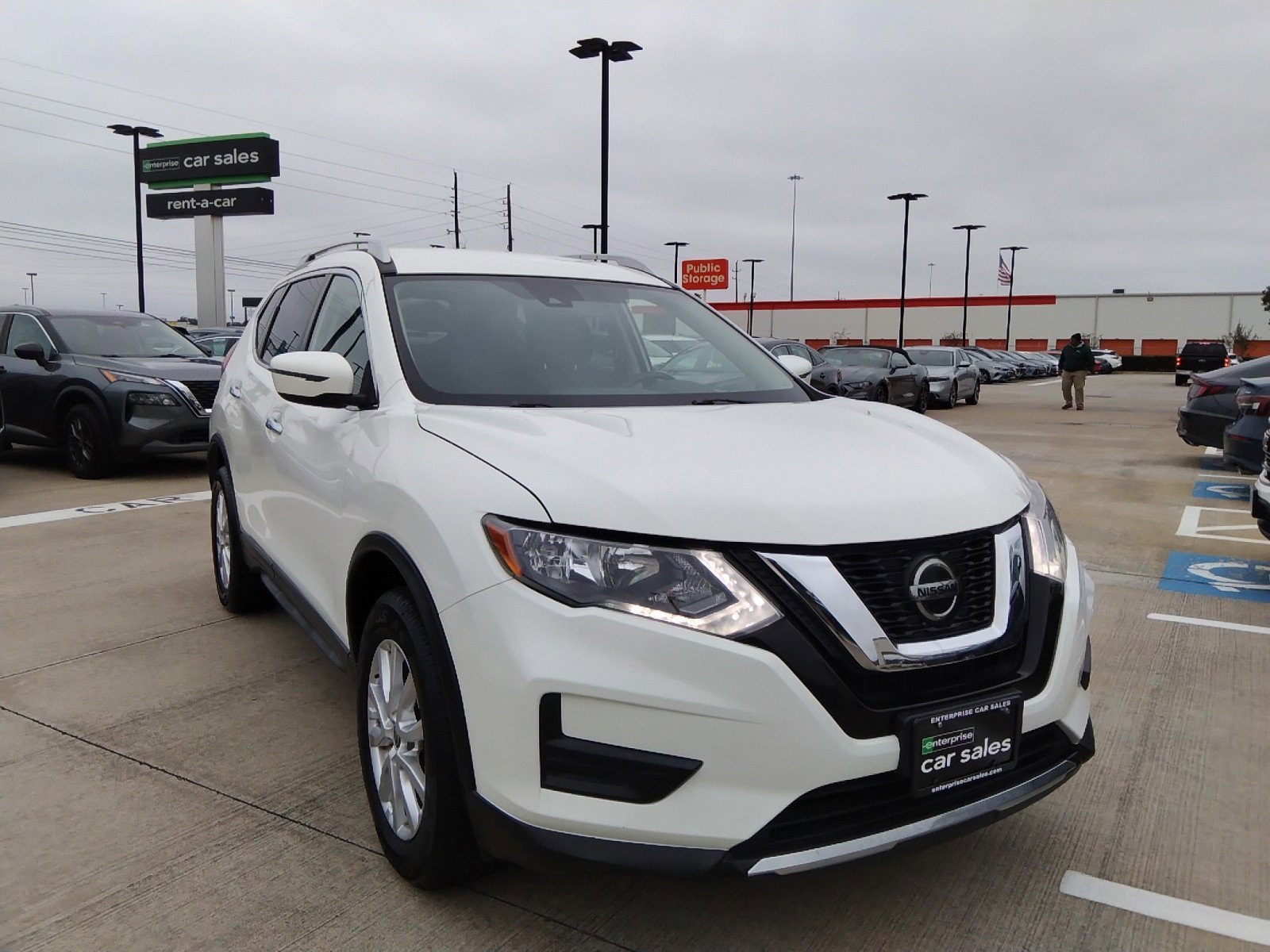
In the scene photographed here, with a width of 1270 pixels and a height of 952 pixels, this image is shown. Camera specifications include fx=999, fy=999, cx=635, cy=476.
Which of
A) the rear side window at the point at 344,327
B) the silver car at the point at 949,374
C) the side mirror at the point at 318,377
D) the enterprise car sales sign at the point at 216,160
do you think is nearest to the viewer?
the side mirror at the point at 318,377

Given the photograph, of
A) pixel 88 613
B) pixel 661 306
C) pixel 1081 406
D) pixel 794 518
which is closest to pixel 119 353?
pixel 88 613

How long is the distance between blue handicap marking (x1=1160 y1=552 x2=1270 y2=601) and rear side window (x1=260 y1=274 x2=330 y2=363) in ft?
16.3

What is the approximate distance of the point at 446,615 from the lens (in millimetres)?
2281

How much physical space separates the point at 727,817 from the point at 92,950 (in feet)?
5.16

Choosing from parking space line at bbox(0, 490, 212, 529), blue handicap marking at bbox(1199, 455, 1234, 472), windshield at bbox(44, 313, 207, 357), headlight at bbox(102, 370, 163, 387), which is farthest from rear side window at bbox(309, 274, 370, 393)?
blue handicap marking at bbox(1199, 455, 1234, 472)

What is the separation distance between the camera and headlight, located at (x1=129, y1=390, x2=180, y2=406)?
9391 millimetres

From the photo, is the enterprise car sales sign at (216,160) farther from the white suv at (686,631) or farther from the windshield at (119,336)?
the white suv at (686,631)

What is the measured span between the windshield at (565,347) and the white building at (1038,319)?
67722 mm

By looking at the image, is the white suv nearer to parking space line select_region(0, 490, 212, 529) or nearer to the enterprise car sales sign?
parking space line select_region(0, 490, 212, 529)

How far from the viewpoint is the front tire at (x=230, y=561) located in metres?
4.80

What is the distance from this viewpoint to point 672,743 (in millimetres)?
2025

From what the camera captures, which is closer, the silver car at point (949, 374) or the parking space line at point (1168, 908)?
the parking space line at point (1168, 908)

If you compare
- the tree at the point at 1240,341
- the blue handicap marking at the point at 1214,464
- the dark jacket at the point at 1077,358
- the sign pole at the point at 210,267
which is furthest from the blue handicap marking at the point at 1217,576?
the tree at the point at 1240,341

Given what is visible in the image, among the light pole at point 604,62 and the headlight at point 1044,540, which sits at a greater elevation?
the light pole at point 604,62
